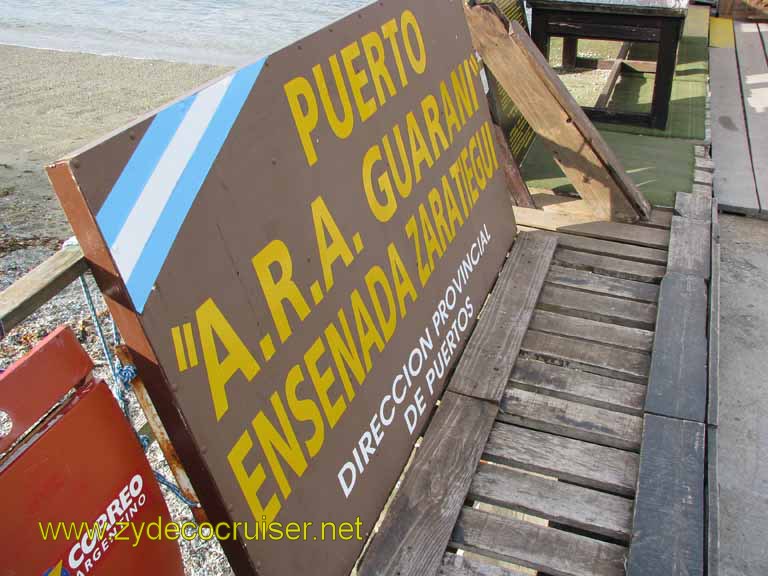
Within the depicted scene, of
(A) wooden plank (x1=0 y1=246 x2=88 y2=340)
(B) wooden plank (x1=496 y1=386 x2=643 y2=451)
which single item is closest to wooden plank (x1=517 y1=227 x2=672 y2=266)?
(B) wooden plank (x1=496 y1=386 x2=643 y2=451)

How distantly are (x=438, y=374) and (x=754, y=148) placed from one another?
14.4ft

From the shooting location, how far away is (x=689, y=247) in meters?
3.53

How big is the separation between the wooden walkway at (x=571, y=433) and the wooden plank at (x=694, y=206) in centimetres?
41

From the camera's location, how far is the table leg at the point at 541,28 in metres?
5.54

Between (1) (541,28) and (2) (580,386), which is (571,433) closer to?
(2) (580,386)

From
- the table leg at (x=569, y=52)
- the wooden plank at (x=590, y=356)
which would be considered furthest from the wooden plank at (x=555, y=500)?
the table leg at (x=569, y=52)

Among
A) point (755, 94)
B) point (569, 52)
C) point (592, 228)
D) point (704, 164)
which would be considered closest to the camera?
point (592, 228)

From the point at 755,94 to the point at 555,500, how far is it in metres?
6.14

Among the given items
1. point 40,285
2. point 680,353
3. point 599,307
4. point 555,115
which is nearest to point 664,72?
point 555,115

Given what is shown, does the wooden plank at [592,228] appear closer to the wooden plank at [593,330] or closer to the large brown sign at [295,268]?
the wooden plank at [593,330]

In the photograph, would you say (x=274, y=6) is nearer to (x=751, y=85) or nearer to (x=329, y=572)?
(x=751, y=85)

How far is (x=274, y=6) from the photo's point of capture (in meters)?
16.0

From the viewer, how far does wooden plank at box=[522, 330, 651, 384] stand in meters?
2.76

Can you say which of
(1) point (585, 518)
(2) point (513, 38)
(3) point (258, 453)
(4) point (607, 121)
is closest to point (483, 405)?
(1) point (585, 518)
